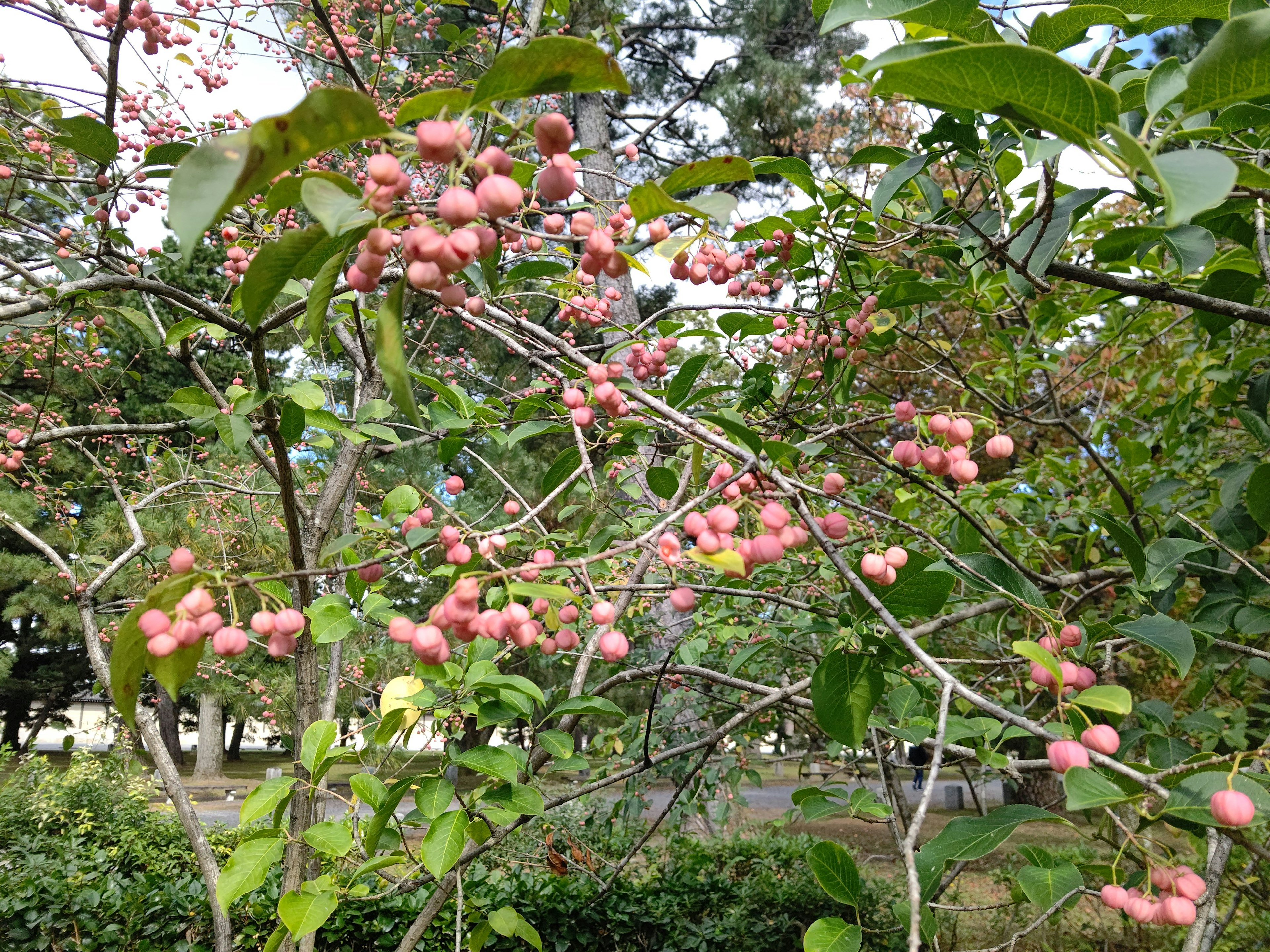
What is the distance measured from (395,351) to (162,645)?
13.8 inches

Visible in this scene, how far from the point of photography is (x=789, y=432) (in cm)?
173

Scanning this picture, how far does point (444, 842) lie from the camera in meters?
1.31

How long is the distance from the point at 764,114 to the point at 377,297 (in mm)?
5038

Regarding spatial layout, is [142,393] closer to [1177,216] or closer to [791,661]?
[791,661]

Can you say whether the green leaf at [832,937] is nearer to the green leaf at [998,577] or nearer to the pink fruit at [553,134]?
the green leaf at [998,577]

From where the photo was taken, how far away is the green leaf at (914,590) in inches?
38.0

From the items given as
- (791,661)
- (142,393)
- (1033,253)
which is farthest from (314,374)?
(142,393)

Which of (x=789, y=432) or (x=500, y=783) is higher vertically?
(x=789, y=432)

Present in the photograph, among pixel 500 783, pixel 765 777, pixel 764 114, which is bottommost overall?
pixel 765 777

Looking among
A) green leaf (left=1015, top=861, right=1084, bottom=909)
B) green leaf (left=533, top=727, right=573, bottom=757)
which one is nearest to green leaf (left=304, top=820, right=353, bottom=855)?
green leaf (left=533, top=727, right=573, bottom=757)

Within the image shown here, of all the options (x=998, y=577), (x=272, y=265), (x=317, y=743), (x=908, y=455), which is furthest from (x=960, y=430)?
(x=317, y=743)

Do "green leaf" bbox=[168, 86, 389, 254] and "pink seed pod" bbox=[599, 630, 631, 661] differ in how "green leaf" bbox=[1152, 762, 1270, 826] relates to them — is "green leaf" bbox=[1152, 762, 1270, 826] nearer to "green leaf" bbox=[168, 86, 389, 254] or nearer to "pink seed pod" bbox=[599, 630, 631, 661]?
"pink seed pod" bbox=[599, 630, 631, 661]

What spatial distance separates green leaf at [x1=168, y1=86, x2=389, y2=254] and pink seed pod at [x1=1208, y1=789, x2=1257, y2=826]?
0.95 meters

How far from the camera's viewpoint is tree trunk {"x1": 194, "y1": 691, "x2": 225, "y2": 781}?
13750mm
